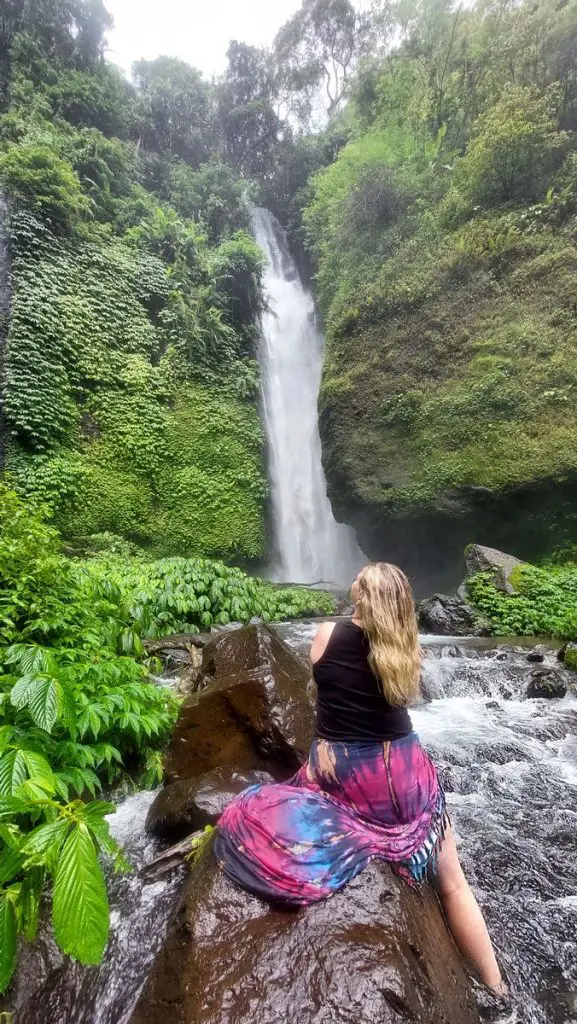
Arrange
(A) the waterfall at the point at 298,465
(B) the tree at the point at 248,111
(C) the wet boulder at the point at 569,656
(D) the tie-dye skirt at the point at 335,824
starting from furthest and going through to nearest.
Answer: (B) the tree at the point at 248,111 → (A) the waterfall at the point at 298,465 → (C) the wet boulder at the point at 569,656 → (D) the tie-dye skirt at the point at 335,824

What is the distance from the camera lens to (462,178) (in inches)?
508

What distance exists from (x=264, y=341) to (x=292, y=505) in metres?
6.85

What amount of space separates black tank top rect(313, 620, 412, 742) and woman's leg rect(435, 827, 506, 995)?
550 mm

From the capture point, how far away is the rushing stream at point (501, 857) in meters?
1.86

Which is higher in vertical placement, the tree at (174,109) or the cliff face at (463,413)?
the tree at (174,109)

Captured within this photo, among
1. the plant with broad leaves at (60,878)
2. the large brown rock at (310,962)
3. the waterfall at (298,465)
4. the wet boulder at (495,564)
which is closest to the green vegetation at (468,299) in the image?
the wet boulder at (495,564)

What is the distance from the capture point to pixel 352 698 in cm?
192

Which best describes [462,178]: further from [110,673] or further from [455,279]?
[110,673]

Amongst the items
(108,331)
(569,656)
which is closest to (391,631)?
(569,656)

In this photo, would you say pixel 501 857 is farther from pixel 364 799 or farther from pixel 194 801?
pixel 194 801

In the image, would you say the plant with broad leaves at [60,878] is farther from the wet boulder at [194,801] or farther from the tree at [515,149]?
the tree at [515,149]

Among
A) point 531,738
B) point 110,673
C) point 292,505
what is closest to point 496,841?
point 531,738

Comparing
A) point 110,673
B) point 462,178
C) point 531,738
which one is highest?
point 462,178

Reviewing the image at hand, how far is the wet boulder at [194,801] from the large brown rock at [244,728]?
114 mm
